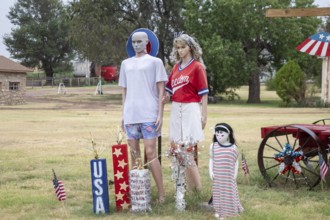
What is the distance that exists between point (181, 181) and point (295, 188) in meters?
1.82

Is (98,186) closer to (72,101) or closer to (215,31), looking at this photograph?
(215,31)

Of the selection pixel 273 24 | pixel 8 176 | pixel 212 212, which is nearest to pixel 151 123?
pixel 212 212

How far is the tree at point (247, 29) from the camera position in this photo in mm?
29391

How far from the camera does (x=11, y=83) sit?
31.0 meters

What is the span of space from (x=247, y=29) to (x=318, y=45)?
69.8ft

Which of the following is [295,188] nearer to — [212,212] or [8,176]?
[212,212]

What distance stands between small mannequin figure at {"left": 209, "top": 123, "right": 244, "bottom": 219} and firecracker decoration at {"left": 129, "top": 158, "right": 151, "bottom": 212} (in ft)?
2.24

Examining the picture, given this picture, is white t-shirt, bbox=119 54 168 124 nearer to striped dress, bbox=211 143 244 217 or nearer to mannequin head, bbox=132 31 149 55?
mannequin head, bbox=132 31 149 55

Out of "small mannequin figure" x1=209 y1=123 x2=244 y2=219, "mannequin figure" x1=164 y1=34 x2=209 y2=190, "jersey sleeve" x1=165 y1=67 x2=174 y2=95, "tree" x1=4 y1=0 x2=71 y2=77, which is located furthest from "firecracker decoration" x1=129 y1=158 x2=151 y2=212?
"tree" x1=4 y1=0 x2=71 y2=77

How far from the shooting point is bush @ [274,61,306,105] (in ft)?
90.6

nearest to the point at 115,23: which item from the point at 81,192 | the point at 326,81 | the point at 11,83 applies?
the point at 11,83

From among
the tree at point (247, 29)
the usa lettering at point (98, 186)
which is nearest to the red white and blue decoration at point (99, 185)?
the usa lettering at point (98, 186)

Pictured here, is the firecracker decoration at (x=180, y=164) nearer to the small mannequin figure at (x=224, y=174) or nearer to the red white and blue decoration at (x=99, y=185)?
the small mannequin figure at (x=224, y=174)

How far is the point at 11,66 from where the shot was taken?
102 feet
